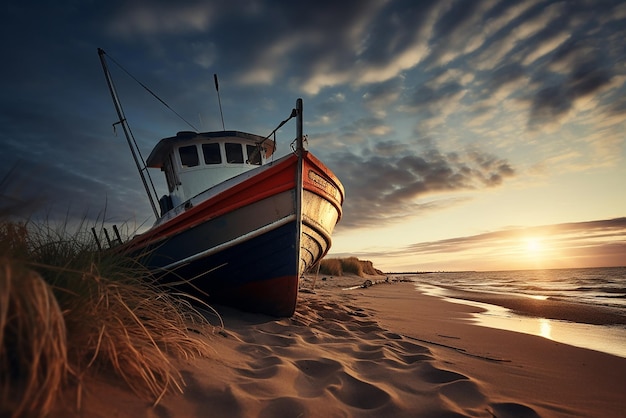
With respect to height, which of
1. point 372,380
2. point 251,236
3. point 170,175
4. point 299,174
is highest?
point 170,175

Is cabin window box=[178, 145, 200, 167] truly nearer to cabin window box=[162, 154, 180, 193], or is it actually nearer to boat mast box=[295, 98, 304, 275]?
cabin window box=[162, 154, 180, 193]

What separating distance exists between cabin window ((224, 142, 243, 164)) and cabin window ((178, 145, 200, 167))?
0.66 meters

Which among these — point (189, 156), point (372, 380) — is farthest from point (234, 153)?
point (372, 380)

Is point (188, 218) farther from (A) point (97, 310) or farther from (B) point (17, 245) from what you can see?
(A) point (97, 310)

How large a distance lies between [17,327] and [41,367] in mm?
170

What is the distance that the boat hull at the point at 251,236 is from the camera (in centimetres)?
432

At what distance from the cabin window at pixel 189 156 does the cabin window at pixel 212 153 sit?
0.19m

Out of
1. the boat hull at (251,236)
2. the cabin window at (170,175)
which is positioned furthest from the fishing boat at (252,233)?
the cabin window at (170,175)

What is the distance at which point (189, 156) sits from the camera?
7141 millimetres

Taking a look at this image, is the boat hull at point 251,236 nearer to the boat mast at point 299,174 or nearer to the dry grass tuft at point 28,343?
the boat mast at point 299,174

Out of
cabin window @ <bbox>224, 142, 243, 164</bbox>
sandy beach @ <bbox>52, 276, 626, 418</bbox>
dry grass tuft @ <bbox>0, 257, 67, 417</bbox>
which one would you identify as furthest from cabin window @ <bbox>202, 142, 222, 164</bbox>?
dry grass tuft @ <bbox>0, 257, 67, 417</bbox>

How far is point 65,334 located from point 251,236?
10.4 ft

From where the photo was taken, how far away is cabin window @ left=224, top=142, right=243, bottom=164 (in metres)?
7.16

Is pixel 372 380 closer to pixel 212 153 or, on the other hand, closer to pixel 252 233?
pixel 252 233
